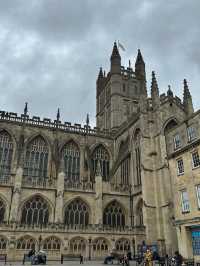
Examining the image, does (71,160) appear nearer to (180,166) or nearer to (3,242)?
(3,242)

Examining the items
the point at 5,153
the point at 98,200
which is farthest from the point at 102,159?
the point at 5,153

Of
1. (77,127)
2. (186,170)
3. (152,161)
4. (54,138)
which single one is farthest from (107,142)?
(186,170)

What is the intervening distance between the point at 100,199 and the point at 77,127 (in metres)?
13.6

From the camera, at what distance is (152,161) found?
32656mm

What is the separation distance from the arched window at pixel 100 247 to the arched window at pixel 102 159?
12376 mm

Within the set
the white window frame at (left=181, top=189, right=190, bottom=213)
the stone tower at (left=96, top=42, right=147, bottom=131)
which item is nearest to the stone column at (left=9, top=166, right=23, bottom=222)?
the white window frame at (left=181, top=189, right=190, bottom=213)

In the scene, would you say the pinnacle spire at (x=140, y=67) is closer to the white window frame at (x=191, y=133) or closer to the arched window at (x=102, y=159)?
the arched window at (x=102, y=159)

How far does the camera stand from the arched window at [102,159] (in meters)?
41.5

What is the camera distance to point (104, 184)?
34562 millimetres

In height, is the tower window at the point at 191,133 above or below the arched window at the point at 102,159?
below

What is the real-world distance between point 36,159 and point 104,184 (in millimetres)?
10486

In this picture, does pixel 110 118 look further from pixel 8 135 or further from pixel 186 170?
pixel 186 170

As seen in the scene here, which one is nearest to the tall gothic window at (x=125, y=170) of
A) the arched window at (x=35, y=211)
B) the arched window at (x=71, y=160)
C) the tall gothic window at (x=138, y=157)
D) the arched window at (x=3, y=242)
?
the tall gothic window at (x=138, y=157)

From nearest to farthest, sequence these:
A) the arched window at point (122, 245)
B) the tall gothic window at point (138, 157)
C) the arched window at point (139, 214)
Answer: the arched window at point (122, 245), the arched window at point (139, 214), the tall gothic window at point (138, 157)
